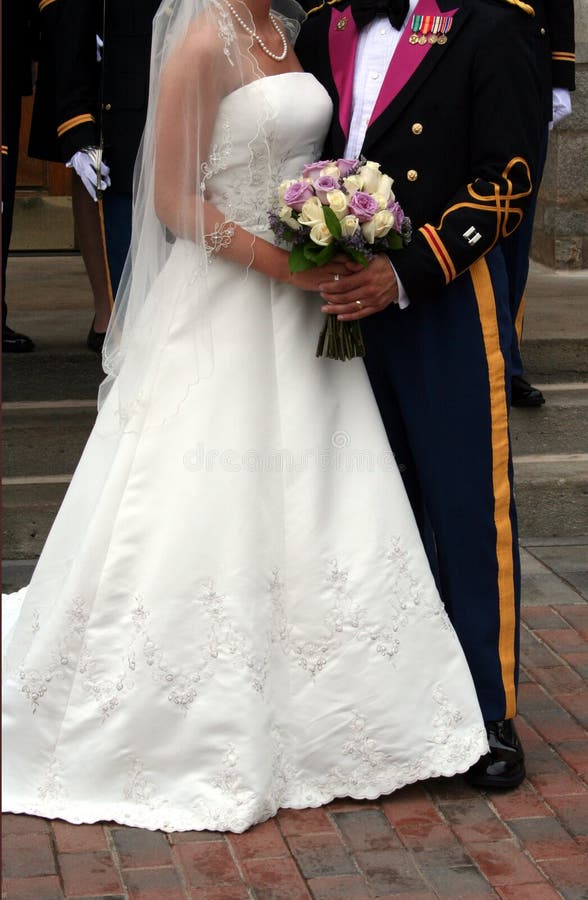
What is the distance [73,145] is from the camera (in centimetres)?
454

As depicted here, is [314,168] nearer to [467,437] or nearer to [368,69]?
[368,69]

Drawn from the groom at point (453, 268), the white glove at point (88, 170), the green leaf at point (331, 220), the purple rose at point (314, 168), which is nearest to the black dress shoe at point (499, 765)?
the groom at point (453, 268)

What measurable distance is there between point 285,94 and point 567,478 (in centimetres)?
234

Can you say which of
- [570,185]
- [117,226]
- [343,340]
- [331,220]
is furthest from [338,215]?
[570,185]

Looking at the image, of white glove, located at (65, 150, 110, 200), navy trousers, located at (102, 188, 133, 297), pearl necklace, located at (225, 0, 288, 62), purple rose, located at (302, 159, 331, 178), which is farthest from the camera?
navy trousers, located at (102, 188, 133, 297)

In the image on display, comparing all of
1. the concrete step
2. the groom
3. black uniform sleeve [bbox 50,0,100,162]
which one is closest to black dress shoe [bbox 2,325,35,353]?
the concrete step

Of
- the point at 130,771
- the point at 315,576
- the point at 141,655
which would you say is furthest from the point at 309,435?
the point at 130,771

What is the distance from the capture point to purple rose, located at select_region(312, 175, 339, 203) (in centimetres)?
279

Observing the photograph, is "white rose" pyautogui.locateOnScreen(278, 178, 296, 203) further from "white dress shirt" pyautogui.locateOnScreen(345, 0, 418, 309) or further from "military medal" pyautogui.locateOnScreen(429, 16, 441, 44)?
"military medal" pyautogui.locateOnScreen(429, 16, 441, 44)

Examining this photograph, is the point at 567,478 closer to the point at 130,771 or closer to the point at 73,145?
the point at 73,145

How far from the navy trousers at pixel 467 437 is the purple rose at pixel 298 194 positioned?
0.37m

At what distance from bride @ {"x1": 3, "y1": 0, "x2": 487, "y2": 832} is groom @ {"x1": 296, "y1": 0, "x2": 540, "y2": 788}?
0.09 meters

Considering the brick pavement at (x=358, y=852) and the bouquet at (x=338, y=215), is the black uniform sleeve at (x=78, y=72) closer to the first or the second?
the bouquet at (x=338, y=215)

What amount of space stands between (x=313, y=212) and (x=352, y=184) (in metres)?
0.10
